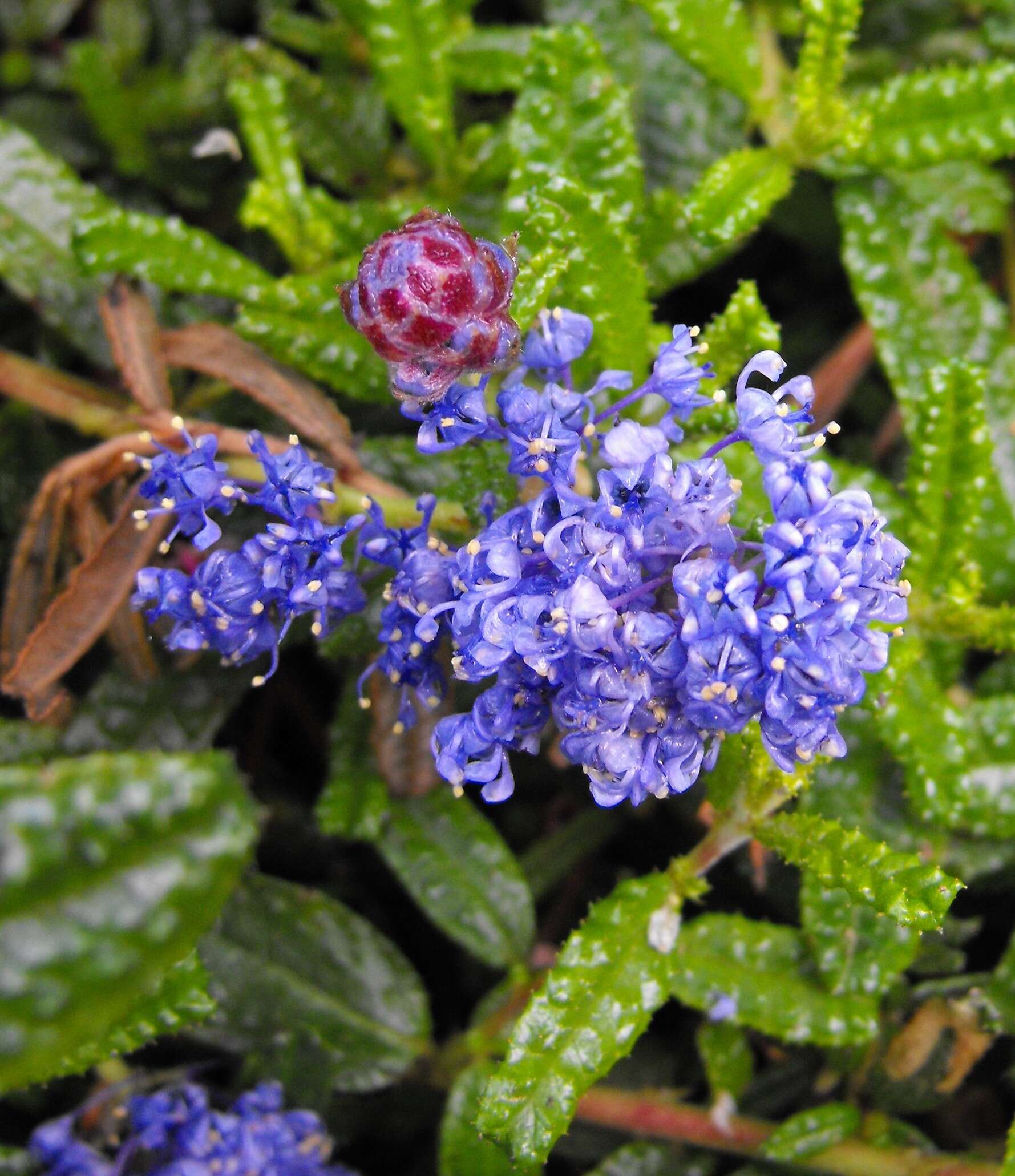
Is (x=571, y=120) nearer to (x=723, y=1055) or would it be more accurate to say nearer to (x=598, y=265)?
(x=598, y=265)

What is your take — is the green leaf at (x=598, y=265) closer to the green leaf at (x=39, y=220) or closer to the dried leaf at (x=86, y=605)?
the dried leaf at (x=86, y=605)

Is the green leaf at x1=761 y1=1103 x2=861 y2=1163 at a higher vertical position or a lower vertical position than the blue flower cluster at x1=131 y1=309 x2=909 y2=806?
lower

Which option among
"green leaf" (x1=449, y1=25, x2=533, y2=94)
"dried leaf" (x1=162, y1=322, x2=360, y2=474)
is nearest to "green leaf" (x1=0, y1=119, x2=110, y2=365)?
"dried leaf" (x1=162, y1=322, x2=360, y2=474)

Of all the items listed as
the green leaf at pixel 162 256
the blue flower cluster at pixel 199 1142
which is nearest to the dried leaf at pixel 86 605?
the green leaf at pixel 162 256

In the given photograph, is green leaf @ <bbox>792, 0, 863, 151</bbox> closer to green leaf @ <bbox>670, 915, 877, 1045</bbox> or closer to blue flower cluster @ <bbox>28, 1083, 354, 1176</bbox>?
green leaf @ <bbox>670, 915, 877, 1045</bbox>

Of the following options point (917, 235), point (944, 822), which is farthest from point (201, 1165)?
point (917, 235)

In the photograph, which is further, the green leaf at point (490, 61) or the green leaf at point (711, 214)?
the green leaf at point (490, 61)
